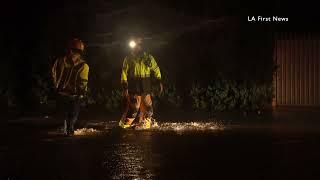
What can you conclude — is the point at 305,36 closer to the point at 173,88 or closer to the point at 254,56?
the point at 254,56

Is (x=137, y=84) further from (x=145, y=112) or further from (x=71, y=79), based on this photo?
(x=71, y=79)

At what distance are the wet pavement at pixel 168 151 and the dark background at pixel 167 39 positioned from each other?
5659 mm

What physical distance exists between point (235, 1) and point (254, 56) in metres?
2.15

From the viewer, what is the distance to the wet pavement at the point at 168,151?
31.3 feet

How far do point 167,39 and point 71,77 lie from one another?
8009 mm

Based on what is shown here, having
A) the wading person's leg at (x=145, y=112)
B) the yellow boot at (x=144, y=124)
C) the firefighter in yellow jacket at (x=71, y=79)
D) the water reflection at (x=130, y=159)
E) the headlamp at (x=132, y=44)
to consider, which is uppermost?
the headlamp at (x=132, y=44)

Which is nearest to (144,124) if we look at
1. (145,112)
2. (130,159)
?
(145,112)

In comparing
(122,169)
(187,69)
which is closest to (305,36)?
(187,69)

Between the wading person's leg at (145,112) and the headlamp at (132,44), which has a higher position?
the headlamp at (132,44)

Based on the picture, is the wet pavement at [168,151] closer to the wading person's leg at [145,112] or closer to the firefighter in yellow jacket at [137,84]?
the wading person's leg at [145,112]

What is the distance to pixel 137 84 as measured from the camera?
1656 centimetres

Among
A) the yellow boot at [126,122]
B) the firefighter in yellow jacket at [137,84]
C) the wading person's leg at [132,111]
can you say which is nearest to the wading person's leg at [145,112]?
the firefighter in yellow jacket at [137,84]

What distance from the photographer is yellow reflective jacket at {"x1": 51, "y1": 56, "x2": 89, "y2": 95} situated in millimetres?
15445

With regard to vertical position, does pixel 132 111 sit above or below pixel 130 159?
above
